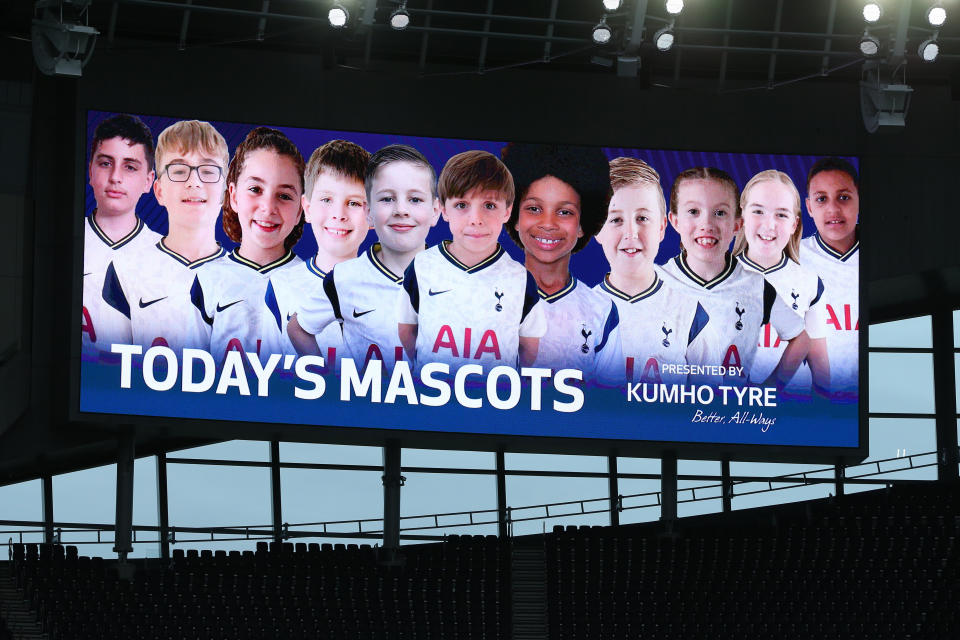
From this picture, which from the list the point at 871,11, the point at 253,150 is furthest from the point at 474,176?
the point at 871,11

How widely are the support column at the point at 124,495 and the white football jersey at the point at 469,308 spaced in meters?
4.34

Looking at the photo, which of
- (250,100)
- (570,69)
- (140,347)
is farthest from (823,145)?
(140,347)

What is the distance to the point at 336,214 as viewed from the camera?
81.0ft

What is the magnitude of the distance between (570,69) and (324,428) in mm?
6806

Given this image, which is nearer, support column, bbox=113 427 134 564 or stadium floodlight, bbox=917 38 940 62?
stadium floodlight, bbox=917 38 940 62

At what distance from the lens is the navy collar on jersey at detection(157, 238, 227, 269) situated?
24.0 metres

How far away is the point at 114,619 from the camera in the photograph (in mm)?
23359

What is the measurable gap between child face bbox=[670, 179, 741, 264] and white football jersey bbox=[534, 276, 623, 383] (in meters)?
1.59

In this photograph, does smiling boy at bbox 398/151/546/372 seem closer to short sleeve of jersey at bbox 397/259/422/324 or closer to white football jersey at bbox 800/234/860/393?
short sleeve of jersey at bbox 397/259/422/324

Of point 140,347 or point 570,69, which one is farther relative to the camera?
point 570,69

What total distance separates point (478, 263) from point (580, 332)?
5.93ft

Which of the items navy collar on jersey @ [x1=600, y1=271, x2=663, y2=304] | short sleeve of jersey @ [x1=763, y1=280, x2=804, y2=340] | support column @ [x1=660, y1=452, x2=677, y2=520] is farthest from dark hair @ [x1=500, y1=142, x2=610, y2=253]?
support column @ [x1=660, y1=452, x2=677, y2=520]

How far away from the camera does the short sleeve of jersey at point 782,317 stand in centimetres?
2536

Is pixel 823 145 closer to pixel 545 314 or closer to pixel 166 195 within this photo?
pixel 545 314
